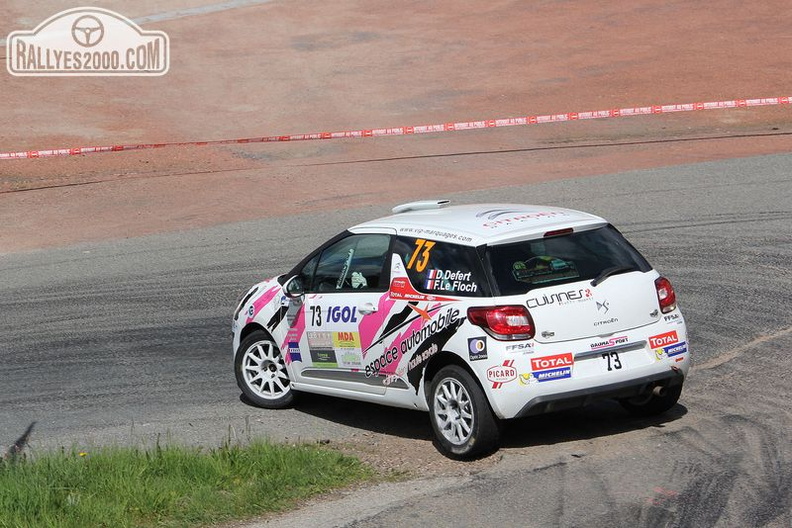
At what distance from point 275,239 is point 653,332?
9.10 m

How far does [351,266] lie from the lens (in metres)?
9.10

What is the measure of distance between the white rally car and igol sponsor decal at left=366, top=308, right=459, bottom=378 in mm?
10

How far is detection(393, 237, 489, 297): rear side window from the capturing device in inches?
318

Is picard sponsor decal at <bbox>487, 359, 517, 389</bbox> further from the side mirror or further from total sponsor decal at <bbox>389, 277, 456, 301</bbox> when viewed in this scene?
the side mirror

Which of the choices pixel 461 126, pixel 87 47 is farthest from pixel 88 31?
Answer: pixel 461 126

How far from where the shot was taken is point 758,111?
24266mm

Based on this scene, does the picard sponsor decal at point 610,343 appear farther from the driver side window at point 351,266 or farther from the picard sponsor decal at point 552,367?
the driver side window at point 351,266

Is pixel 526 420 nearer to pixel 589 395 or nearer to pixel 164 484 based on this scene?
pixel 589 395

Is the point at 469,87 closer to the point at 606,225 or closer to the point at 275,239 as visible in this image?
the point at 275,239


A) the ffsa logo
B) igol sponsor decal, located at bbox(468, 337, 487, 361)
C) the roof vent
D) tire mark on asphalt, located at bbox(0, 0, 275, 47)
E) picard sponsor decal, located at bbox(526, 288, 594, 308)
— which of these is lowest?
igol sponsor decal, located at bbox(468, 337, 487, 361)

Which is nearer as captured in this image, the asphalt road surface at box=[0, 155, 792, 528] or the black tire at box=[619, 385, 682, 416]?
the asphalt road surface at box=[0, 155, 792, 528]

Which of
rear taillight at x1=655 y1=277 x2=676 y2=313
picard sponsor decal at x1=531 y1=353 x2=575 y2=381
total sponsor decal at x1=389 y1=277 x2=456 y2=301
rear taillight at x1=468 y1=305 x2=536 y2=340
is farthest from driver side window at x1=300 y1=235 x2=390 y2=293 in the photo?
rear taillight at x1=655 y1=277 x2=676 y2=313

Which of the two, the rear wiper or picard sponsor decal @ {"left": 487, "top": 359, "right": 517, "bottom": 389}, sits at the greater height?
the rear wiper

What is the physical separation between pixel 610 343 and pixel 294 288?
9.17 feet
